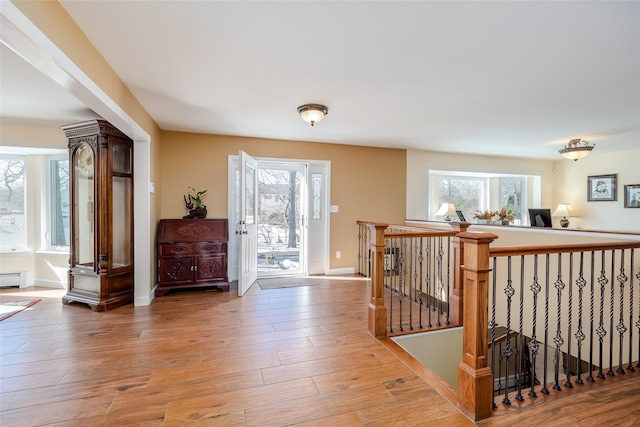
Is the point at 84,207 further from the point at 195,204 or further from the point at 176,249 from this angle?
the point at 195,204

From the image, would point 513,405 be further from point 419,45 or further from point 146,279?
point 146,279

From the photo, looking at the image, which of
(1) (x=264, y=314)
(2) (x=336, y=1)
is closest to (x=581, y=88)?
(2) (x=336, y=1)

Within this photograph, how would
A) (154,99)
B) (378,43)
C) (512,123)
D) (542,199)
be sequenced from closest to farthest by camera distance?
(378,43) → (154,99) → (512,123) → (542,199)

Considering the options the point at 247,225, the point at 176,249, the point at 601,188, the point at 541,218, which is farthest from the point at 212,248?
the point at 601,188

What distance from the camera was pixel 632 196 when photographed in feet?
18.0

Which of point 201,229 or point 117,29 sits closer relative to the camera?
point 117,29

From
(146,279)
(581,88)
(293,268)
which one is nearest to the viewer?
(581,88)

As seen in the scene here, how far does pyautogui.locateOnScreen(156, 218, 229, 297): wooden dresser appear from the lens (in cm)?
393

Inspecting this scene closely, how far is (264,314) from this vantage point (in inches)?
129

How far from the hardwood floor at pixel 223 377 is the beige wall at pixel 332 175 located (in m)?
1.92

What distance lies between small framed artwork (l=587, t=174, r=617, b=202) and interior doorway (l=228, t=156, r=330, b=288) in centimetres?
544

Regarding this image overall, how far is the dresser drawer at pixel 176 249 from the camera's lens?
393 cm

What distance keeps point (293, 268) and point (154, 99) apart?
→ 3.25 metres

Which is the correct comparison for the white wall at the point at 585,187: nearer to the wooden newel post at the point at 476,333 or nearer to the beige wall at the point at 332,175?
the beige wall at the point at 332,175
